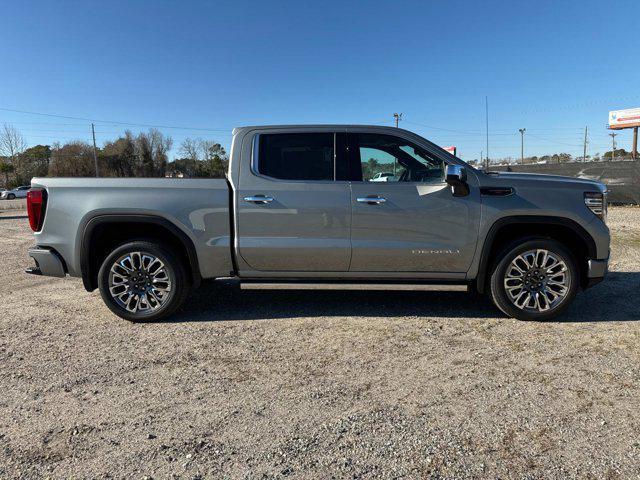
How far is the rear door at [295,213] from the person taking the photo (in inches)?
164

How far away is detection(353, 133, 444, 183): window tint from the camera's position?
14.1ft

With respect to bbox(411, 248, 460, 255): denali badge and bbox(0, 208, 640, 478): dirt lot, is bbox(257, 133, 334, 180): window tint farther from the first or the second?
bbox(0, 208, 640, 478): dirt lot

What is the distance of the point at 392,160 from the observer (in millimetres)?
4398

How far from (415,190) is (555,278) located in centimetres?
163

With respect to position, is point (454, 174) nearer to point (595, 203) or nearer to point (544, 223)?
point (544, 223)

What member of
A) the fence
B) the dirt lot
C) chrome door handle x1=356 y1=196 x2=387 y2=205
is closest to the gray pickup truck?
chrome door handle x1=356 y1=196 x2=387 y2=205

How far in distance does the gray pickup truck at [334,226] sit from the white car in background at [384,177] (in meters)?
0.04

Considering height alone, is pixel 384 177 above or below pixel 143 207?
above

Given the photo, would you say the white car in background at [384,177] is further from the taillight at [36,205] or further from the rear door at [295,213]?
the taillight at [36,205]

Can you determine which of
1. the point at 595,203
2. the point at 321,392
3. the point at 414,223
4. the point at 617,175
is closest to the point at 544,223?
the point at 595,203

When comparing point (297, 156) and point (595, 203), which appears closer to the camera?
point (595, 203)

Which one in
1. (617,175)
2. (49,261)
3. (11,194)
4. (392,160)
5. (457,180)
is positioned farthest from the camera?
(11,194)

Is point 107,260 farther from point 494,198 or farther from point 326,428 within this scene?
point 494,198

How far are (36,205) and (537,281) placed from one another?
504 cm
